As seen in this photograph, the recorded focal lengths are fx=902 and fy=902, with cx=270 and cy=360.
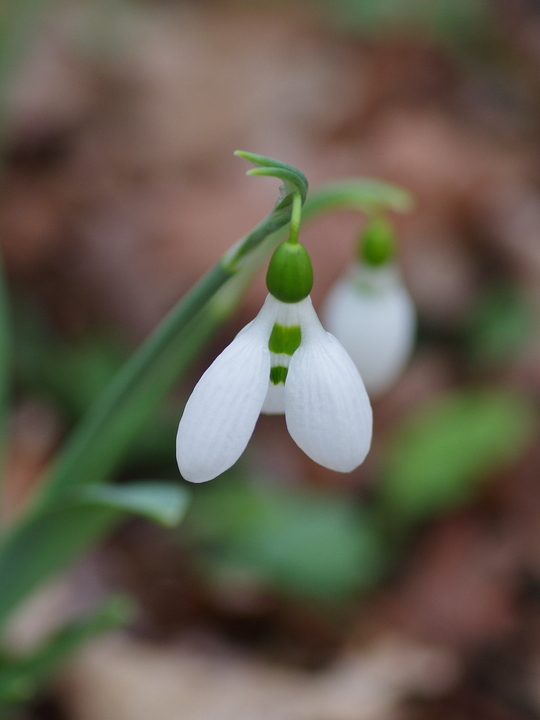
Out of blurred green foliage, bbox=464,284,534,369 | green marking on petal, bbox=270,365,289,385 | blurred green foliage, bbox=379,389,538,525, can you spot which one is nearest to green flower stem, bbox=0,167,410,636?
green marking on petal, bbox=270,365,289,385

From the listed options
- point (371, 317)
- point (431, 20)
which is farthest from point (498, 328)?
point (431, 20)

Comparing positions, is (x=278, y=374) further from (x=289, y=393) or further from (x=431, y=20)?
(x=431, y=20)

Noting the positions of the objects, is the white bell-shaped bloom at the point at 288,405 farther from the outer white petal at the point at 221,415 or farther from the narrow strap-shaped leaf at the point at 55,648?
the narrow strap-shaped leaf at the point at 55,648

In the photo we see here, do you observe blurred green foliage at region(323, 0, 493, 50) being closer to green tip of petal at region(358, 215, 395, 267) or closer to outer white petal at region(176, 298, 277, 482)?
green tip of petal at region(358, 215, 395, 267)

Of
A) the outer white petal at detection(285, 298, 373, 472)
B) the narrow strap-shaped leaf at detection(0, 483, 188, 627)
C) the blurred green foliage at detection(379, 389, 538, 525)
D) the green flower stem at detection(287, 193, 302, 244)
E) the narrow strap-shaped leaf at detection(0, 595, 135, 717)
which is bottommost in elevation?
the narrow strap-shaped leaf at detection(0, 595, 135, 717)

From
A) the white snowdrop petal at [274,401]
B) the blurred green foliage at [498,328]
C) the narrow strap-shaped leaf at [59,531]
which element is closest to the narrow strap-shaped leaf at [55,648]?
the narrow strap-shaped leaf at [59,531]

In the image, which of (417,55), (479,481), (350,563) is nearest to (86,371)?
(350,563)

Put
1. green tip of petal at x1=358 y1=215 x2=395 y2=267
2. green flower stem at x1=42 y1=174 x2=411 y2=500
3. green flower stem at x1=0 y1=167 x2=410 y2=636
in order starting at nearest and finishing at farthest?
green flower stem at x1=42 y1=174 x2=411 y2=500 < green flower stem at x1=0 y1=167 x2=410 y2=636 < green tip of petal at x1=358 y1=215 x2=395 y2=267

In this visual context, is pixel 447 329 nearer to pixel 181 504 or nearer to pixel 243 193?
pixel 243 193
